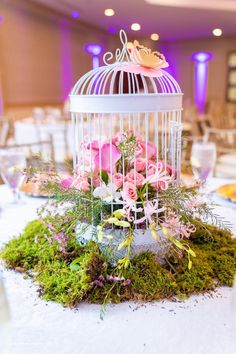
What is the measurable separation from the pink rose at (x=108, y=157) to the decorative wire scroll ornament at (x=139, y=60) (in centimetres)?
15

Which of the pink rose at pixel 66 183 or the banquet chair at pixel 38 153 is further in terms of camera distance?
the banquet chair at pixel 38 153

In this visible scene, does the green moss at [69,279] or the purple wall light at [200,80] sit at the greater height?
the purple wall light at [200,80]

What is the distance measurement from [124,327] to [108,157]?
300 millimetres

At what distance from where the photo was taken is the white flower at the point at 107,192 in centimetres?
68

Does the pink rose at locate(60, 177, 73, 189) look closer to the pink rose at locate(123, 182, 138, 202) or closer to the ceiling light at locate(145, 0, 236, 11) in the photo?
the pink rose at locate(123, 182, 138, 202)

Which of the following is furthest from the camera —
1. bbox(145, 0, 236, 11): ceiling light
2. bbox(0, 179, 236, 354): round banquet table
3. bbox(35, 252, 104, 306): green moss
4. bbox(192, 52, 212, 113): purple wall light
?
bbox(192, 52, 212, 113): purple wall light

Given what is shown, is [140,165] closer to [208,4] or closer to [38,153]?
[38,153]

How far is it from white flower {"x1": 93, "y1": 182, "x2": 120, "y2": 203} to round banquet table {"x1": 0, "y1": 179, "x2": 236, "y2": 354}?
19cm

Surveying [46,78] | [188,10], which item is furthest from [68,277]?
[46,78]

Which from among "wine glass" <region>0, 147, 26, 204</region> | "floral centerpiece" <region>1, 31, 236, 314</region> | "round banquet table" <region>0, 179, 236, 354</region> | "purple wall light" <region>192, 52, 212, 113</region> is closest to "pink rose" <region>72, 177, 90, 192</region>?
"floral centerpiece" <region>1, 31, 236, 314</region>

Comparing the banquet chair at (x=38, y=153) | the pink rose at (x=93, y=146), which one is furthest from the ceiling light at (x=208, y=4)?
the pink rose at (x=93, y=146)

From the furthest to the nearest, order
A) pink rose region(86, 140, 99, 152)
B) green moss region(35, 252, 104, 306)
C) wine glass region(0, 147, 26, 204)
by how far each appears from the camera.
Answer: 1. wine glass region(0, 147, 26, 204)
2. pink rose region(86, 140, 99, 152)
3. green moss region(35, 252, 104, 306)

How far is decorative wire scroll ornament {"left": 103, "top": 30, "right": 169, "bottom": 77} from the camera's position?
2.31 feet

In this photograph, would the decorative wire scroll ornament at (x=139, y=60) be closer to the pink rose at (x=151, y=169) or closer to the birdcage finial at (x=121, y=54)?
the birdcage finial at (x=121, y=54)
